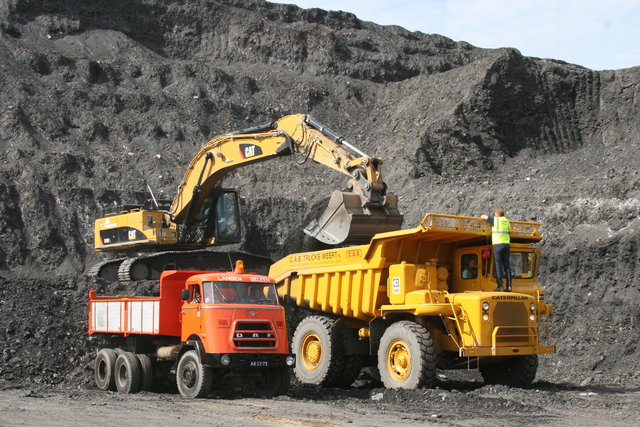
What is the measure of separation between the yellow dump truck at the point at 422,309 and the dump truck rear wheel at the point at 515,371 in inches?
0.7

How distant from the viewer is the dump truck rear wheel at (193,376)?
1169 centimetres

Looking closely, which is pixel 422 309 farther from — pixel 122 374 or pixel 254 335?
pixel 122 374

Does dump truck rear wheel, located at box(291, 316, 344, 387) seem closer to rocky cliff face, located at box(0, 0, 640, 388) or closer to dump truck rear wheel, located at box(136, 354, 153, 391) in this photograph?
dump truck rear wheel, located at box(136, 354, 153, 391)

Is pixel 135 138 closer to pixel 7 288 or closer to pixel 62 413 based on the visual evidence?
pixel 7 288

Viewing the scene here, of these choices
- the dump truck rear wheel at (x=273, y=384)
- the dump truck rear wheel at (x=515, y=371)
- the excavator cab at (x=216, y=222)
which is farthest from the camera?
the excavator cab at (x=216, y=222)

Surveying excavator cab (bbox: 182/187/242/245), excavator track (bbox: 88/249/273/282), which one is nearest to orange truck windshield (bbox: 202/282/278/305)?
excavator track (bbox: 88/249/273/282)

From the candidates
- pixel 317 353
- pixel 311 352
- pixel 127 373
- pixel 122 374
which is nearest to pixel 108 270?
pixel 122 374

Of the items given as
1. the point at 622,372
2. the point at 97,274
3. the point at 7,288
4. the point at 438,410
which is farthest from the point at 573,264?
the point at 7,288

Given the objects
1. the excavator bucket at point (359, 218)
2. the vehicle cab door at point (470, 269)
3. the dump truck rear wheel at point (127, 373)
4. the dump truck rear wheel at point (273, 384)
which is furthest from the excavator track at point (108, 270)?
the vehicle cab door at point (470, 269)

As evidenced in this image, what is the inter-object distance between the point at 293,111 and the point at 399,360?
25.8 metres

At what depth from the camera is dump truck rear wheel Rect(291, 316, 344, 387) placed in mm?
13711

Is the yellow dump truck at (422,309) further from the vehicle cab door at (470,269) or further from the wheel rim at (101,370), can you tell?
the wheel rim at (101,370)

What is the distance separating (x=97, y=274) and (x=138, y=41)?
23.1 meters

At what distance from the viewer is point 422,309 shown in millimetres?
11961
